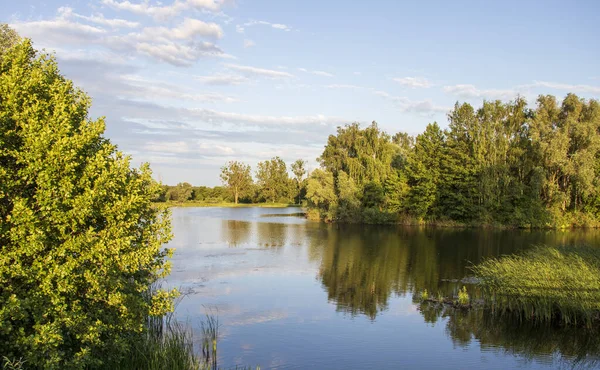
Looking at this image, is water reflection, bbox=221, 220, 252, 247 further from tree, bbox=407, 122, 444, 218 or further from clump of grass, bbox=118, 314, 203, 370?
clump of grass, bbox=118, 314, 203, 370

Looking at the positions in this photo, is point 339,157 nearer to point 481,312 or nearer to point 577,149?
point 577,149

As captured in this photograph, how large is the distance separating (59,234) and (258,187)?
13816 centimetres

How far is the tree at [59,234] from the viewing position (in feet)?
27.2

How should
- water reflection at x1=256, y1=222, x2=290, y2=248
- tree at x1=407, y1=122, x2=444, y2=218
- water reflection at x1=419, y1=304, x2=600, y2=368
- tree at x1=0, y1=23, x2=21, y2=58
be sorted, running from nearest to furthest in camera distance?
water reflection at x1=419, y1=304, x2=600, y2=368 < tree at x1=0, y1=23, x2=21, y2=58 < water reflection at x1=256, y1=222, x2=290, y2=248 < tree at x1=407, y1=122, x2=444, y2=218

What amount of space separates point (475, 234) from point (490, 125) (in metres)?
16.3

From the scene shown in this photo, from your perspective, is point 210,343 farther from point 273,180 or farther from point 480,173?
point 273,180

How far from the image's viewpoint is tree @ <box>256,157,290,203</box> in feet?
477

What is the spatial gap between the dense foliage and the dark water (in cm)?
2144

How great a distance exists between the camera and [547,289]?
17859mm

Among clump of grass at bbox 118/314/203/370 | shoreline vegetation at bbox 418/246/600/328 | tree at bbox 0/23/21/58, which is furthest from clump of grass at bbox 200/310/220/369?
tree at bbox 0/23/21/58

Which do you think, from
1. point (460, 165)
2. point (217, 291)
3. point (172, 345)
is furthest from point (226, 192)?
point (172, 345)

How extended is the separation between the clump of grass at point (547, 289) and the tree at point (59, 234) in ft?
46.5

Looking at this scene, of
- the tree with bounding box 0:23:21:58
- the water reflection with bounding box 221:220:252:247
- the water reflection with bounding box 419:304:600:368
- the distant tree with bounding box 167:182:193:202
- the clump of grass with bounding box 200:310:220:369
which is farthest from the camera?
the distant tree with bounding box 167:182:193:202

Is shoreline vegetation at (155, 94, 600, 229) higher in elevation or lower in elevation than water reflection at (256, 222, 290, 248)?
higher
